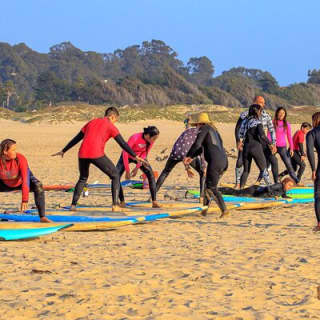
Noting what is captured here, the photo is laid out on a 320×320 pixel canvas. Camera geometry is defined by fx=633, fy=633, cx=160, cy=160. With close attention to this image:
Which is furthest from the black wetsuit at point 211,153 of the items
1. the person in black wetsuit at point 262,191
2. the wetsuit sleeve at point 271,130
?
the wetsuit sleeve at point 271,130

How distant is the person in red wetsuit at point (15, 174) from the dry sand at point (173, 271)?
59 centimetres

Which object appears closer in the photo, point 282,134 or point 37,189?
point 37,189

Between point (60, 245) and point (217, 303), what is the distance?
2.95 meters

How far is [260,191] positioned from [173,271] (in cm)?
553

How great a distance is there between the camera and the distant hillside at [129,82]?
70875 millimetres

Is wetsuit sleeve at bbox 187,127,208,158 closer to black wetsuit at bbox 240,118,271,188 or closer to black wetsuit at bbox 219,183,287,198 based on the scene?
black wetsuit at bbox 219,183,287,198

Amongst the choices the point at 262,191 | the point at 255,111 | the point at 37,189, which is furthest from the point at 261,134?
the point at 37,189

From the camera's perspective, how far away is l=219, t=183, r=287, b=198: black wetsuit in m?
11.3

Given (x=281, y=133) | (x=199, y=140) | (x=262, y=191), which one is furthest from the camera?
(x=281, y=133)

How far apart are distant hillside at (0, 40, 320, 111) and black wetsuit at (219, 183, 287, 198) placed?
184 ft

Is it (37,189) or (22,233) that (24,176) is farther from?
(22,233)

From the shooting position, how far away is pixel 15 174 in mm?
8070

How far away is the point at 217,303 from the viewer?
5.13m

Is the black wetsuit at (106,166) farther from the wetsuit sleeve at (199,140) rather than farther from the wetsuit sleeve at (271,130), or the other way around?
the wetsuit sleeve at (271,130)
